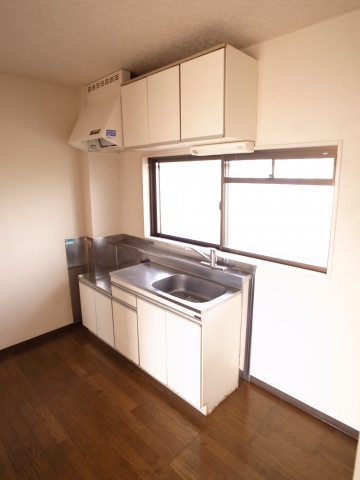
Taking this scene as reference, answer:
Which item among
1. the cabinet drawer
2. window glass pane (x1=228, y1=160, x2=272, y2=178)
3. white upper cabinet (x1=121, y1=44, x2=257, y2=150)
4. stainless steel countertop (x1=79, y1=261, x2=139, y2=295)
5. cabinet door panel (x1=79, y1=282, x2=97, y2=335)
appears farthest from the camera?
cabinet door panel (x1=79, y1=282, x2=97, y2=335)

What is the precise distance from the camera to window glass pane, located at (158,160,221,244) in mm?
2637

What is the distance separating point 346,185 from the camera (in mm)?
1751

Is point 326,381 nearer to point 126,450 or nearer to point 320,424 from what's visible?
point 320,424

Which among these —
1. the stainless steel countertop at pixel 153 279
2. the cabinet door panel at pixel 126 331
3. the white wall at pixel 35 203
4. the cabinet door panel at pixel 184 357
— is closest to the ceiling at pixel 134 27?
the white wall at pixel 35 203

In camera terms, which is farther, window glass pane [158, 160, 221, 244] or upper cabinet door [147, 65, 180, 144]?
window glass pane [158, 160, 221, 244]

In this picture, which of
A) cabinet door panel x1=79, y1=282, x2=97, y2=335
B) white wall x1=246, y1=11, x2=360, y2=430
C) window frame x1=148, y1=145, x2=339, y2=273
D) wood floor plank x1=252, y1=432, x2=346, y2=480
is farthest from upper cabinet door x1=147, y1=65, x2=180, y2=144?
wood floor plank x1=252, y1=432, x2=346, y2=480

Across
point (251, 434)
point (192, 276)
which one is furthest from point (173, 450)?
point (192, 276)

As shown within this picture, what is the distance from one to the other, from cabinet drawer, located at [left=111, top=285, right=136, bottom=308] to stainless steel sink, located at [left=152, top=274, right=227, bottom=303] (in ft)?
0.73

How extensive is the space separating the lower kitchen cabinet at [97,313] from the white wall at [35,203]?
315 mm

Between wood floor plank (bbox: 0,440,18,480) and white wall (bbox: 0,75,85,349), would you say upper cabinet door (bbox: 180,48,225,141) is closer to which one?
white wall (bbox: 0,75,85,349)

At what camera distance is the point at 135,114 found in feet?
7.95

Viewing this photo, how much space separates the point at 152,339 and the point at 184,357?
1.17 ft

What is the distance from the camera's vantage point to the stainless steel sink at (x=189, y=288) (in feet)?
8.29

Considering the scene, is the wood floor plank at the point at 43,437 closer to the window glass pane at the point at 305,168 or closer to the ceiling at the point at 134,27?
the window glass pane at the point at 305,168
